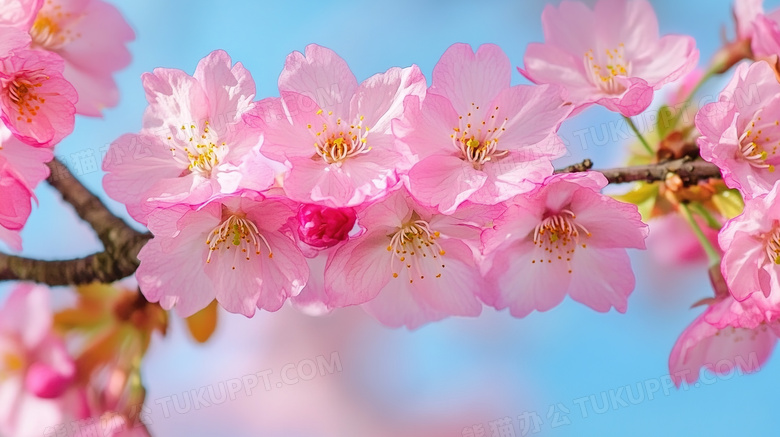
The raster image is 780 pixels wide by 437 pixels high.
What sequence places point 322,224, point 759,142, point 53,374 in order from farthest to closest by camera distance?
point 53,374 → point 759,142 → point 322,224

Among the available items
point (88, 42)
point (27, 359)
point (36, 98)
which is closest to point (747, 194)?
point (36, 98)

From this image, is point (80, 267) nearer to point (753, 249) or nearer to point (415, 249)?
point (415, 249)

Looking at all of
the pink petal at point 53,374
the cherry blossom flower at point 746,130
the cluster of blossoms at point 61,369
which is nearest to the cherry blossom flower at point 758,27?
the cherry blossom flower at point 746,130

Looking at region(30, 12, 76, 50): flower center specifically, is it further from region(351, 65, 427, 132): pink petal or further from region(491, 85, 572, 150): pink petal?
region(491, 85, 572, 150): pink petal

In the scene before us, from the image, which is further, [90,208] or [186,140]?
[90,208]

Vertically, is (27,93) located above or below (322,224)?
above

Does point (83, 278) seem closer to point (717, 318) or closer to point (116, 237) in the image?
point (116, 237)

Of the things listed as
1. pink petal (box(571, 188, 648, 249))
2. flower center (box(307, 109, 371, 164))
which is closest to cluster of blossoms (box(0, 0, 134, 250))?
flower center (box(307, 109, 371, 164))

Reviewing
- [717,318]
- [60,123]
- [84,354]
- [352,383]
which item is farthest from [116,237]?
[352,383]

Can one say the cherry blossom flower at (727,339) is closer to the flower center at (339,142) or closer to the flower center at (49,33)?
the flower center at (339,142)
